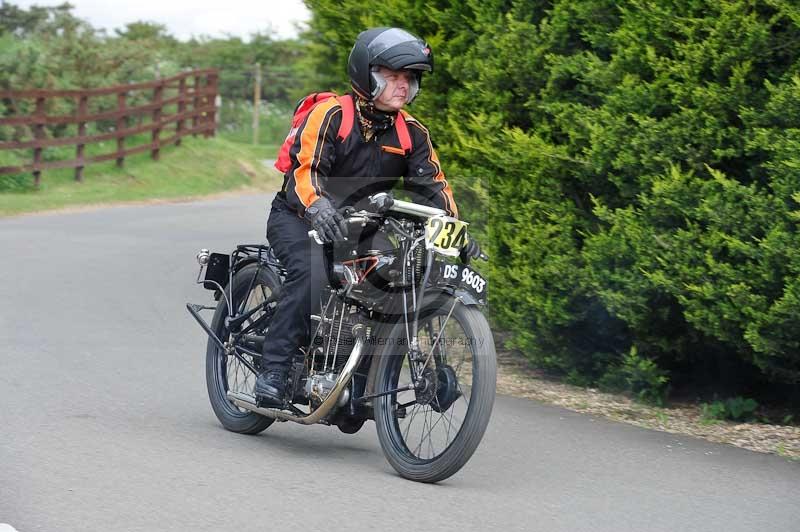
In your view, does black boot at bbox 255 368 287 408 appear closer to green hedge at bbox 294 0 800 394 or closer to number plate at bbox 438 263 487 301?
number plate at bbox 438 263 487 301

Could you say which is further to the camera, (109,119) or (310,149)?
(109,119)

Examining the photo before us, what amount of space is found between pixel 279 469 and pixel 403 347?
0.83m

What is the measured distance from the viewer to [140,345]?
31.7ft

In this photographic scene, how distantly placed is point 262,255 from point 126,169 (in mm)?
18399

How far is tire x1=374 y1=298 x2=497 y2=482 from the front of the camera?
5703mm

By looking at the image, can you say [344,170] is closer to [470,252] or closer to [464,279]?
[470,252]

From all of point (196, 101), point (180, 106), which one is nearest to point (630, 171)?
point (180, 106)

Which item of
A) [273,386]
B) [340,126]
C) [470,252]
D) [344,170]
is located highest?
[340,126]

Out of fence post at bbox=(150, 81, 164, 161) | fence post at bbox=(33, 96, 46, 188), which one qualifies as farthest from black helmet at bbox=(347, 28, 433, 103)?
fence post at bbox=(150, 81, 164, 161)

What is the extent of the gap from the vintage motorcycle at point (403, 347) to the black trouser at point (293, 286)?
0.20 ft

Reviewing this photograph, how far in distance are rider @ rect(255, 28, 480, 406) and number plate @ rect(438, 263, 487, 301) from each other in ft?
0.52

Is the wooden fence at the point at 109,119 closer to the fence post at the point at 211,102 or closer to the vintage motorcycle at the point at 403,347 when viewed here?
the fence post at the point at 211,102

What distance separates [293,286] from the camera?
21.2ft

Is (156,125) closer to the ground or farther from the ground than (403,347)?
closer to the ground
